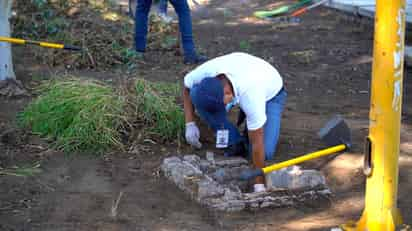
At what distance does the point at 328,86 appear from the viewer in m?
6.82

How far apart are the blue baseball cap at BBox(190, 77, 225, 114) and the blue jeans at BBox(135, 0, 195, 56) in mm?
3124

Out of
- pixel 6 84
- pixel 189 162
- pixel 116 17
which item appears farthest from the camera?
pixel 116 17

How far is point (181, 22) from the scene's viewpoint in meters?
7.43

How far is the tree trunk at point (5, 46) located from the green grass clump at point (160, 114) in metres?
1.70

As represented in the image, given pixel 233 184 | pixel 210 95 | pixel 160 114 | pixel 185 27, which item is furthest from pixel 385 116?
pixel 185 27

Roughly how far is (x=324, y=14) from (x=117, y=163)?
23.2 ft

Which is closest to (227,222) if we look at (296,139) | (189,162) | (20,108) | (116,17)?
(189,162)

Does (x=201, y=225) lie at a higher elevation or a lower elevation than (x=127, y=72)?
lower

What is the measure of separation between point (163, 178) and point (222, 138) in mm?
460

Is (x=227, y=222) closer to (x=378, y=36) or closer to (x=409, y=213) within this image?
(x=409, y=213)

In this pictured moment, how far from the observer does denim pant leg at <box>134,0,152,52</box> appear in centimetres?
748

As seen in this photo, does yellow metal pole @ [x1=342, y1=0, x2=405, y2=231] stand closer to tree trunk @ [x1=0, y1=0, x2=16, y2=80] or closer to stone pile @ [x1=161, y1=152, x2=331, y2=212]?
stone pile @ [x1=161, y1=152, x2=331, y2=212]

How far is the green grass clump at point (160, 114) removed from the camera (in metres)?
5.04

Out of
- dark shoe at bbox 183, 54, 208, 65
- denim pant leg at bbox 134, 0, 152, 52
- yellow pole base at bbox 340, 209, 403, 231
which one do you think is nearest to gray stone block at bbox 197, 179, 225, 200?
yellow pole base at bbox 340, 209, 403, 231
